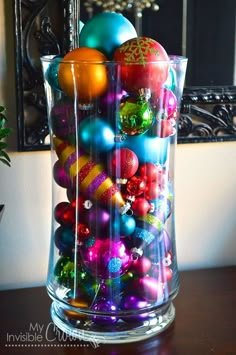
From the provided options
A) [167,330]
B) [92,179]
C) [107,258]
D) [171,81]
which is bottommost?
[167,330]

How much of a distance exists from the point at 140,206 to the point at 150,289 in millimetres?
121

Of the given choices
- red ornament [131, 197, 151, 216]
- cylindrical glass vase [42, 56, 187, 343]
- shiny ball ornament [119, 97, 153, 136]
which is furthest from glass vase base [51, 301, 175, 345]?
shiny ball ornament [119, 97, 153, 136]

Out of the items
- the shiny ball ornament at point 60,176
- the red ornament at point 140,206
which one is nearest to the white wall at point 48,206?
the shiny ball ornament at point 60,176

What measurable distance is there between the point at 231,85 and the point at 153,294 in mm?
396

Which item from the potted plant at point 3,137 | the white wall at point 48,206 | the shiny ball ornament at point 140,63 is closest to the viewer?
the shiny ball ornament at point 140,63

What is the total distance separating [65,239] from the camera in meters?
0.76

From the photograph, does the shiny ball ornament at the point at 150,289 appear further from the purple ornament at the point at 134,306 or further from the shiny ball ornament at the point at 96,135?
the shiny ball ornament at the point at 96,135

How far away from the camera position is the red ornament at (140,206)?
0.72 m

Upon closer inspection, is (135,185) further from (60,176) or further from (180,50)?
(180,50)

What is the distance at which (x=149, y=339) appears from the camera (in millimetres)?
756

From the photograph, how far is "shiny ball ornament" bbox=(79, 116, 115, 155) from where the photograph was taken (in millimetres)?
687

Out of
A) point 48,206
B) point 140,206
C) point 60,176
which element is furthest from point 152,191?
point 48,206

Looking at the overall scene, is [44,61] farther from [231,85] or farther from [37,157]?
[231,85]

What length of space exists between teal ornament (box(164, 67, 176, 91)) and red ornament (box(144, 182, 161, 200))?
0.13 metres
